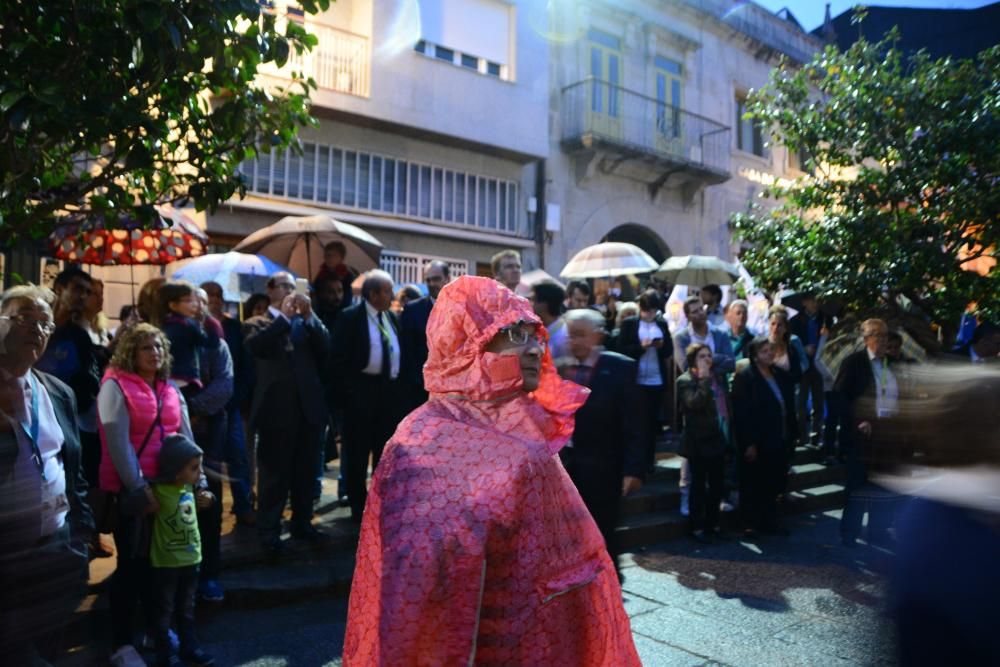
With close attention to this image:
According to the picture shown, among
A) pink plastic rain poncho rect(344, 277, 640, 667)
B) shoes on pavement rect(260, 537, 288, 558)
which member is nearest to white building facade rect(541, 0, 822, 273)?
shoes on pavement rect(260, 537, 288, 558)

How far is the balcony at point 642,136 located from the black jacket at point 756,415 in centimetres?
932

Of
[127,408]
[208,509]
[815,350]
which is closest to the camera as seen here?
[127,408]

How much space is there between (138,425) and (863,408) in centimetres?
600

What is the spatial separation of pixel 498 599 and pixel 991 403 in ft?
4.60

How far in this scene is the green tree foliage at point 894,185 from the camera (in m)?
8.64

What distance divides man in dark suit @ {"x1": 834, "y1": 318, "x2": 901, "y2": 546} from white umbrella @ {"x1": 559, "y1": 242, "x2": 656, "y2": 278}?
380cm

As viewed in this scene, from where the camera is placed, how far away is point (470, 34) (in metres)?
15.0

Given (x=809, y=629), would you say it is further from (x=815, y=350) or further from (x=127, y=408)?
(x=815, y=350)

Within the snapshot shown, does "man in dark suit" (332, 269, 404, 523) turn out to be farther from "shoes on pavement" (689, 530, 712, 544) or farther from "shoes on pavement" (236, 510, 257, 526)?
"shoes on pavement" (689, 530, 712, 544)

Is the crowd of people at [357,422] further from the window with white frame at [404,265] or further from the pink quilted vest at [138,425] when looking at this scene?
the window with white frame at [404,265]

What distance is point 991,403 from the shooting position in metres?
2.10

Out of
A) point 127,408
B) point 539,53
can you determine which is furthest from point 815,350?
point 127,408

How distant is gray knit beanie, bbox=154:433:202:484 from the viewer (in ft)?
13.3

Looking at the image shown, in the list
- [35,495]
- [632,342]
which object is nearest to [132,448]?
[35,495]
